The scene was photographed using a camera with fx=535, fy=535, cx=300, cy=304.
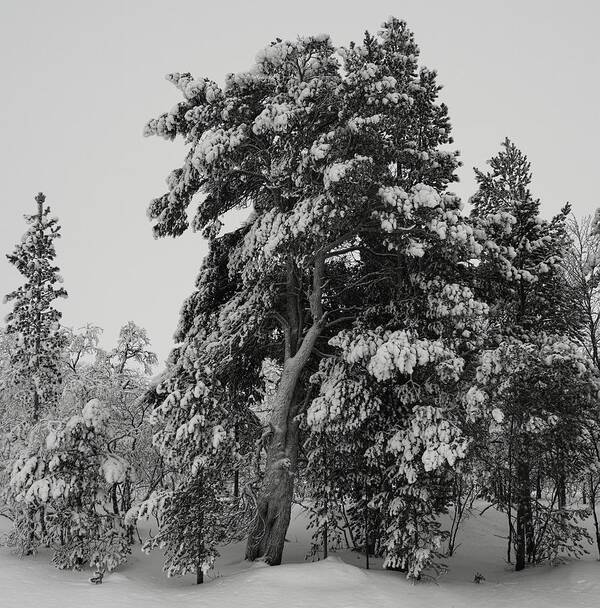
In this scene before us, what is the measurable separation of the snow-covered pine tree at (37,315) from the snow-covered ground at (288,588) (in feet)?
14.1

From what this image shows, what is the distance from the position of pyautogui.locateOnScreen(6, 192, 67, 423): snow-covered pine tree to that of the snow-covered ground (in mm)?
4298

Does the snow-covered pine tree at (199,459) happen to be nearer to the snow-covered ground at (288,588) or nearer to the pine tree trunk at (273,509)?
the pine tree trunk at (273,509)

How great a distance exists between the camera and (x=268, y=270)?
11.9 metres

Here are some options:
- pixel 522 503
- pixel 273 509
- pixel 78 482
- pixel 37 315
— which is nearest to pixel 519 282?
pixel 522 503

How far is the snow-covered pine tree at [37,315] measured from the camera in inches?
566

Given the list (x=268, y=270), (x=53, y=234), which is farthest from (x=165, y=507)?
(x=53, y=234)

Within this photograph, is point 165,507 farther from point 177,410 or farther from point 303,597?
point 303,597

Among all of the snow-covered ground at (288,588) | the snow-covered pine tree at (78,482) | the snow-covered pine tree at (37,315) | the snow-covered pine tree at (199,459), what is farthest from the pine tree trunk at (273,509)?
the snow-covered pine tree at (37,315)

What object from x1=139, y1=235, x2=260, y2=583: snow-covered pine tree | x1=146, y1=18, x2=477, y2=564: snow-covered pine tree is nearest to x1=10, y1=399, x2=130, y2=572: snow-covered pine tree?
x1=139, y1=235, x2=260, y2=583: snow-covered pine tree

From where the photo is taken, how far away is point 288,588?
10.0 meters

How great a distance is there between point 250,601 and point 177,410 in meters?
4.00

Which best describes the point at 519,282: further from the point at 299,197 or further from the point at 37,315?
the point at 37,315

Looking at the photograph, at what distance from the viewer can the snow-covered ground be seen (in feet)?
29.6

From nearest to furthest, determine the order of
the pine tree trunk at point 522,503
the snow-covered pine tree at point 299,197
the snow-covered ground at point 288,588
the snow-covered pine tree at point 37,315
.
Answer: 1. the snow-covered ground at point 288,588
2. the snow-covered pine tree at point 299,197
3. the pine tree trunk at point 522,503
4. the snow-covered pine tree at point 37,315
